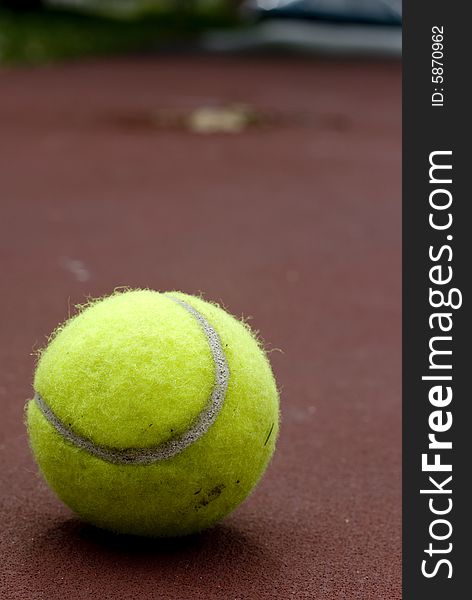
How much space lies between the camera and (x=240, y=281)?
5586mm

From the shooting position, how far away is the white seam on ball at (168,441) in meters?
2.53

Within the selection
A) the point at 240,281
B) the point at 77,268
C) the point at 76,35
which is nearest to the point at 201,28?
the point at 76,35

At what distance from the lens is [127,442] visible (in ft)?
8.23

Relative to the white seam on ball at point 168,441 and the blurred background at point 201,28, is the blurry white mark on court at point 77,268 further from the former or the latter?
the blurred background at point 201,28

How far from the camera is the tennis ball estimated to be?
2.53m

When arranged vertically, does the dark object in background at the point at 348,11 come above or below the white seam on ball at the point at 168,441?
above

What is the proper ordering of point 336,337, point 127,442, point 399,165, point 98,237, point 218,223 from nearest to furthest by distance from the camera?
point 127,442 < point 336,337 < point 98,237 < point 218,223 < point 399,165

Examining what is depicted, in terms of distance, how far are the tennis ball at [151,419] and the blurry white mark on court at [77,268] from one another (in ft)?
9.32

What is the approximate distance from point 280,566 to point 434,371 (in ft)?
3.42

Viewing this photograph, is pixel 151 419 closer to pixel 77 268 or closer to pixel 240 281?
pixel 240 281

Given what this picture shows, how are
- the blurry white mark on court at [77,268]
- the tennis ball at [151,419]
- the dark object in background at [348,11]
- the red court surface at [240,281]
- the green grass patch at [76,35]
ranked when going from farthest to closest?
the dark object in background at [348,11] < the green grass patch at [76,35] < the blurry white mark on court at [77,268] < the red court surface at [240,281] < the tennis ball at [151,419]

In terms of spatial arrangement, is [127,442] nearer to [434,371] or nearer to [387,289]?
[434,371]

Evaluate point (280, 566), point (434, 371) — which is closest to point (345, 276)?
point (434, 371)

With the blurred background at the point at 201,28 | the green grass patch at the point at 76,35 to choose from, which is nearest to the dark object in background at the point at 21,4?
the blurred background at the point at 201,28
